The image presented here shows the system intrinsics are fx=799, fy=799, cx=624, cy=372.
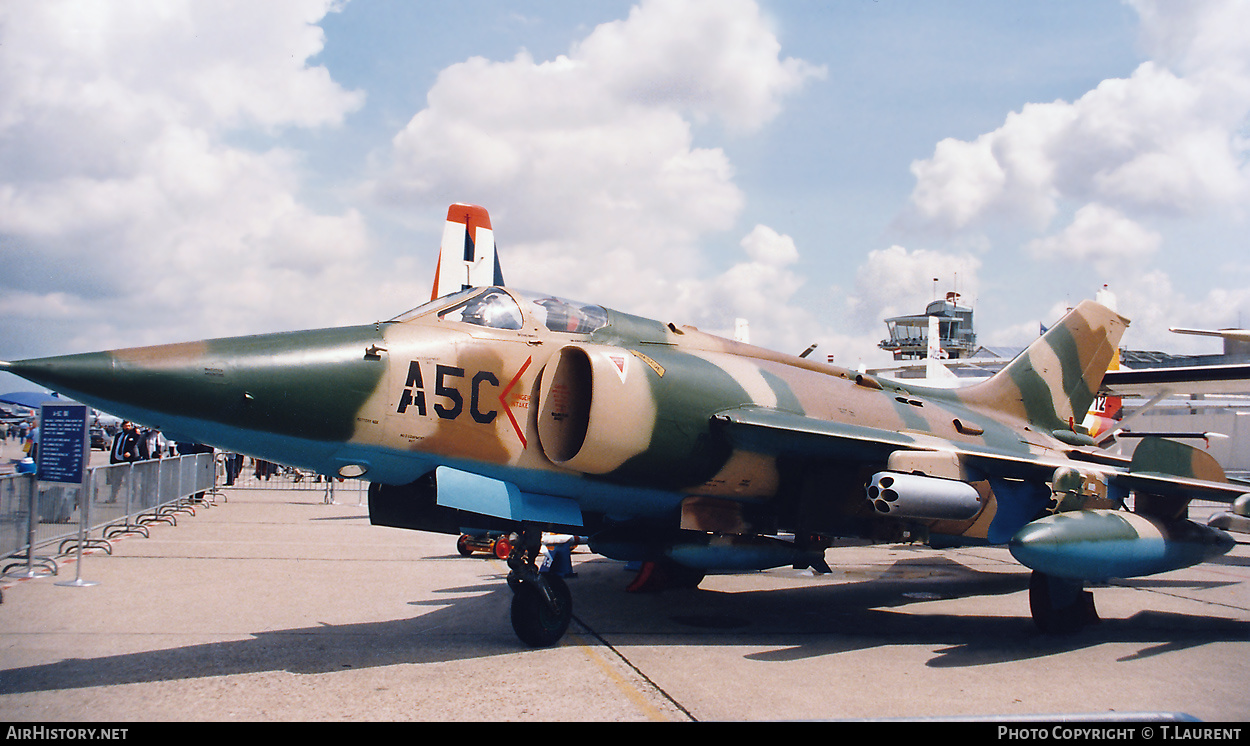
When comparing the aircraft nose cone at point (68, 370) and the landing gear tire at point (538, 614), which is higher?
the aircraft nose cone at point (68, 370)

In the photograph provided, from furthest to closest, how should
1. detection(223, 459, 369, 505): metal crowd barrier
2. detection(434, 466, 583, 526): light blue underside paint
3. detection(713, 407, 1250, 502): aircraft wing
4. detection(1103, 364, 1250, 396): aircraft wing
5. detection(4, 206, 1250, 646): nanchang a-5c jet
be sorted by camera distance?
detection(223, 459, 369, 505): metal crowd barrier < detection(1103, 364, 1250, 396): aircraft wing < detection(713, 407, 1250, 502): aircraft wing < detection(434, 466, 583, 526): light blue underside paint < detection(4, 206, 1250, 646): nanchang a-5c jet

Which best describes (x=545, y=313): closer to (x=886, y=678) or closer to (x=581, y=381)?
(x=581, y=381)

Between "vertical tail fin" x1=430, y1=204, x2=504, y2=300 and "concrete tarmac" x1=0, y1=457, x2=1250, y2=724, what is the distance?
24.7ft

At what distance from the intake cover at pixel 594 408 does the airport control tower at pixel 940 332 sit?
8176 cm

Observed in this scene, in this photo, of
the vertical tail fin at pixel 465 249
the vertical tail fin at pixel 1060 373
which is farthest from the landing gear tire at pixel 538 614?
the vertical tail fin at pixel 465 249

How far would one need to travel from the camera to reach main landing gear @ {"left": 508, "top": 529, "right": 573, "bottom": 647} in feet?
21.5

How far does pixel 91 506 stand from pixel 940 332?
282 ft

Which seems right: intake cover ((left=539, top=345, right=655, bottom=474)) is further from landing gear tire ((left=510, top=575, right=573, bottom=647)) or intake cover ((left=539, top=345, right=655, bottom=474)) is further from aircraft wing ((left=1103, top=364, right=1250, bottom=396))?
aircraft wing ((left=1103, top=364, right=1250, bottom=396))

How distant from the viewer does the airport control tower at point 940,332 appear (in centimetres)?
8525

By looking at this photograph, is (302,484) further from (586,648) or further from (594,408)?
(594,408)

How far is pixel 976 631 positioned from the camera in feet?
25.9

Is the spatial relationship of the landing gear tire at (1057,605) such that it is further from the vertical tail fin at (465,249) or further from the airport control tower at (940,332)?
the airport control tower at (940,332)

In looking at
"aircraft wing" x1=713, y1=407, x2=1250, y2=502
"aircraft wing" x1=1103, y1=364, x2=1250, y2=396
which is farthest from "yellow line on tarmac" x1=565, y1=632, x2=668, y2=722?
"aircraft wing" x1=1103, y1=364, x2=1250, y2=396

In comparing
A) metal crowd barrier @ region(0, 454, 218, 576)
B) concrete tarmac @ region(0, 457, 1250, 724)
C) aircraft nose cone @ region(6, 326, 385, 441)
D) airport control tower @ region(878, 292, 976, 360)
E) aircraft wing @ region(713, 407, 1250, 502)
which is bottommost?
concrete tarmac @ region(0, 457, 1250, 724)
